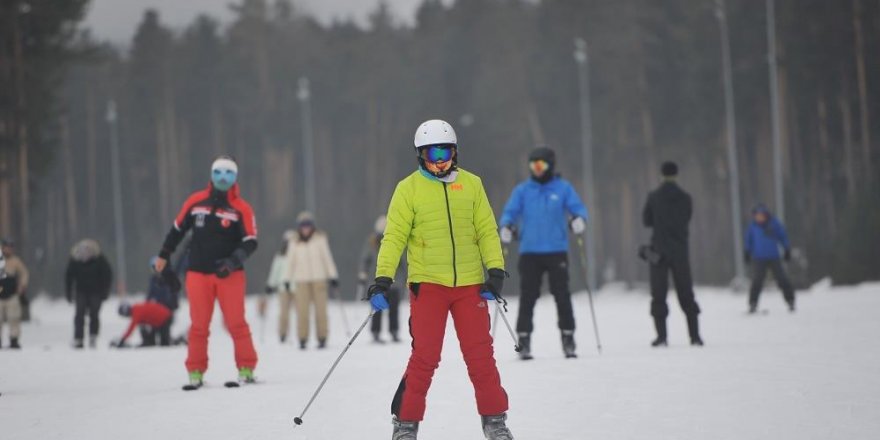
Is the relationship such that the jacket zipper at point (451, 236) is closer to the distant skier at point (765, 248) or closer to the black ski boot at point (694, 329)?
the black ski boot at point (694, 329)

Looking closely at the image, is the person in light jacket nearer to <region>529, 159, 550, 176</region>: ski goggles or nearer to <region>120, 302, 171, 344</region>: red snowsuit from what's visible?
<region>120, 302, 171, 344</region>: red snowsuit

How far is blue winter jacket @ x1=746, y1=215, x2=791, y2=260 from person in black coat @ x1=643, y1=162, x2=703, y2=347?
5.61m

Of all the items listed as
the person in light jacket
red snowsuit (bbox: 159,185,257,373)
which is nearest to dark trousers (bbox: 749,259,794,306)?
the person in light jacket

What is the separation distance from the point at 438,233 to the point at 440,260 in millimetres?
180

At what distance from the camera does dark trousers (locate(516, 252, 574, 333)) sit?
1205 centimetres

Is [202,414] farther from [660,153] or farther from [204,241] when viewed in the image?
[660,153]

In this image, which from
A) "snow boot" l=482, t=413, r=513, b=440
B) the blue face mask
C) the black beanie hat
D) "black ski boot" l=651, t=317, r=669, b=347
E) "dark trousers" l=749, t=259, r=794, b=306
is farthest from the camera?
"dark trousers" l=749, t=259, r=794, b=306

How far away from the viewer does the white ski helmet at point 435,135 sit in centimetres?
726

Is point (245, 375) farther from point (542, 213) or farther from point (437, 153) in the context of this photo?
point (437, 153)

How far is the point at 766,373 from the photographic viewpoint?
32.5 ft

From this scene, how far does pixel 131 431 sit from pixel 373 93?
2672 inches

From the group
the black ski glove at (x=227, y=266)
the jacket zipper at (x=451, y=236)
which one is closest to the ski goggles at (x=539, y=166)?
the black ski glove at (x=227, y=266)

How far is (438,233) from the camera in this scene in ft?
23.9

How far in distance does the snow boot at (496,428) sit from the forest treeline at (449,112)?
943 inches
